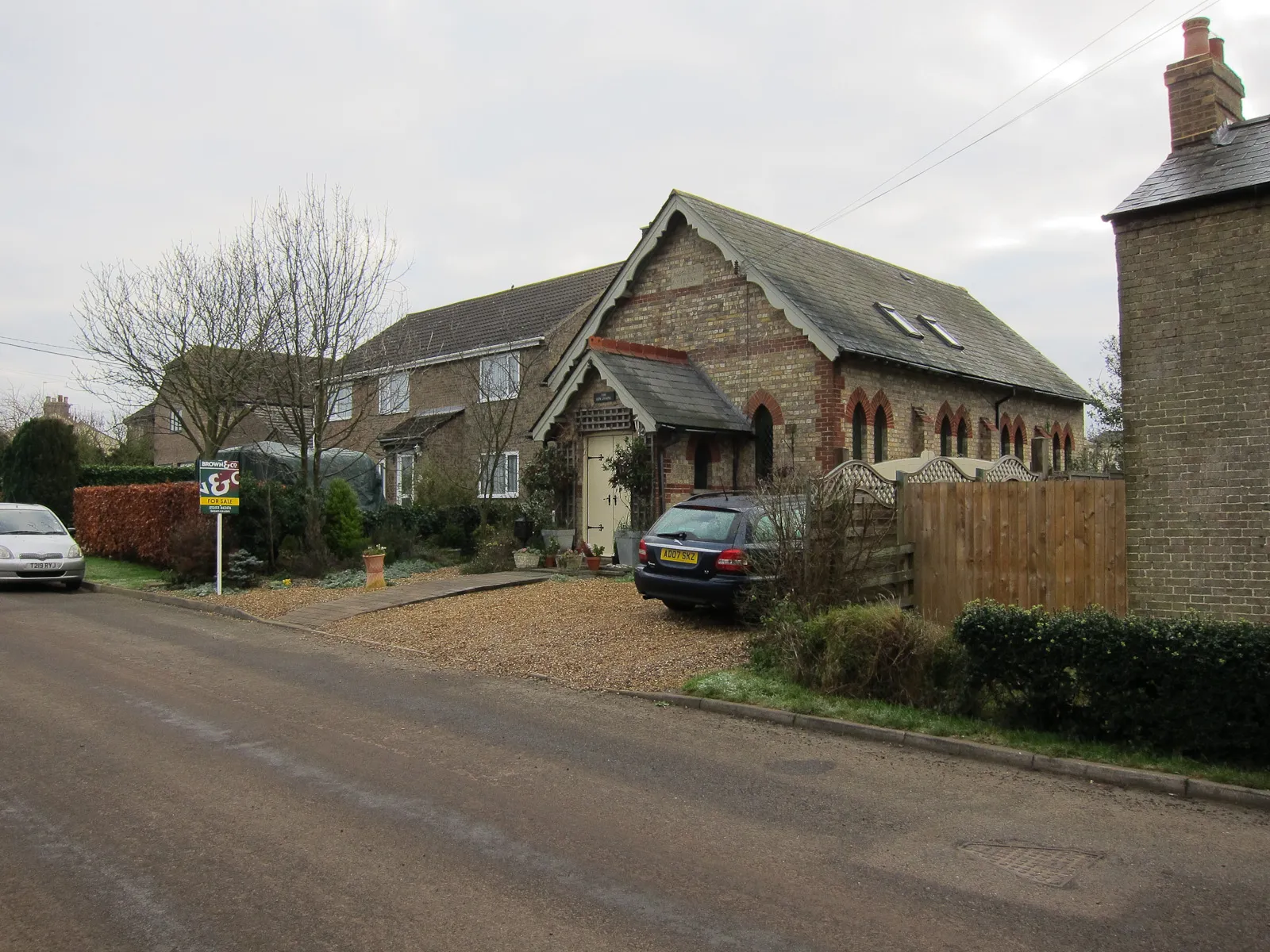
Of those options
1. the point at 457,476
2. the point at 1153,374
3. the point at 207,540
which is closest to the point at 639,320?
the point at 457,476

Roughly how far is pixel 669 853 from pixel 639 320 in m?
18.3

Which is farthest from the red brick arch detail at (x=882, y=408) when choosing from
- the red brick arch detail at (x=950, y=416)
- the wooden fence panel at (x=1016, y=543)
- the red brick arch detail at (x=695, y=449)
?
the wooden fence panel at (x=1016, y=543)

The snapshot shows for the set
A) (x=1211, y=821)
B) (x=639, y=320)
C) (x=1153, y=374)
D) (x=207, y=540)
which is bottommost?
(x=1211, y=821)

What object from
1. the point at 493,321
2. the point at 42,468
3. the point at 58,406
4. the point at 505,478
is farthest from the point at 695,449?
the point at 58,406

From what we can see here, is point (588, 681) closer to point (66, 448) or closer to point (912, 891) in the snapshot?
point (912, 891)

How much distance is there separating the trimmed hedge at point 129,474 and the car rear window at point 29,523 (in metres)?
9.75

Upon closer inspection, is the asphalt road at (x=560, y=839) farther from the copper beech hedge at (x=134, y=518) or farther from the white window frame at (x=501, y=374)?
the white window frame at (x=501, y=374)

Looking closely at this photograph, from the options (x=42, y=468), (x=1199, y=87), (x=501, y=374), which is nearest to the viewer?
(x=1199, y=87)

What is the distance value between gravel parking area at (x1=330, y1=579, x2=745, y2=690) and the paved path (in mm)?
270

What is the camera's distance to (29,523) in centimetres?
1947

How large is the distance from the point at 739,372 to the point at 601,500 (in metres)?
3.98

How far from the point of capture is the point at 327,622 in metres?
14.4

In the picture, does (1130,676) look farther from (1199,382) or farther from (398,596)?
(398,596)

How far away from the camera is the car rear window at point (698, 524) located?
40.3 ft
